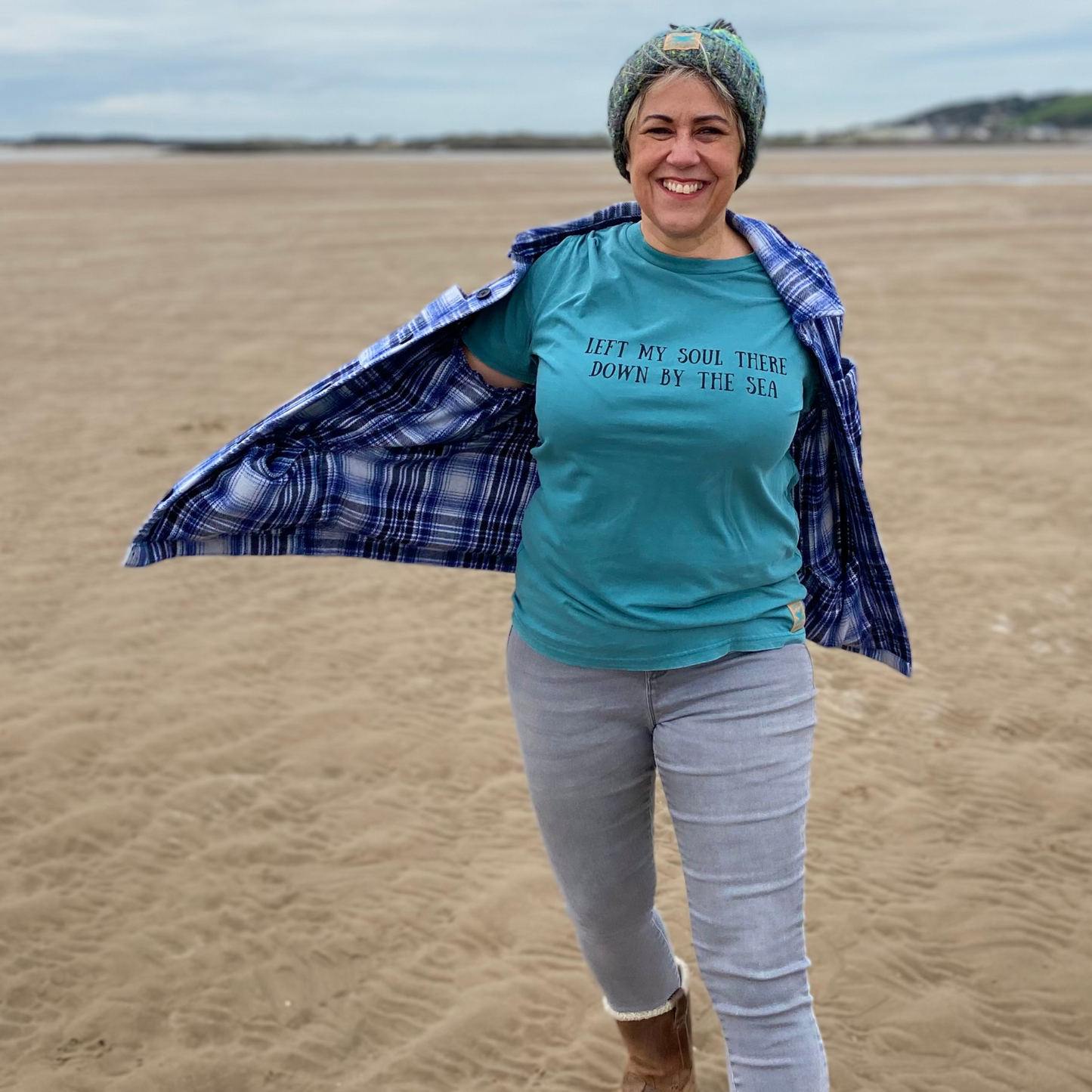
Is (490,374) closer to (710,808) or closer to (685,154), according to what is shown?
(685,154)

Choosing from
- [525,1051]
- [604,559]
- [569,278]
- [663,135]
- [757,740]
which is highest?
[663,135]

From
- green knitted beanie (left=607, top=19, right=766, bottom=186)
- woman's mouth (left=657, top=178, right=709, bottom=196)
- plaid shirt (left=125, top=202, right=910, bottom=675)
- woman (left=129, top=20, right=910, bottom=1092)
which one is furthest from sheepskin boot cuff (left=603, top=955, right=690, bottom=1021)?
green knitted beanie (left=607, top=19, right=766, bottom=186)

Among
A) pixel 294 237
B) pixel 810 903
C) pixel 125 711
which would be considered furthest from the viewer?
pixel 294 237

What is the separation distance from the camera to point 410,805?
4.45 metres

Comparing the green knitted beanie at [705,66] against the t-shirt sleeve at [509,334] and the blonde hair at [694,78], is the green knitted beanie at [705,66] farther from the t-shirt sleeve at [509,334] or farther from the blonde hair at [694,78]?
the t-shirt sleeve at [509,334]

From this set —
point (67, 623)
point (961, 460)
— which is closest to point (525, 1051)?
point (67, 623)

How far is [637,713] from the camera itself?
7.41 ft

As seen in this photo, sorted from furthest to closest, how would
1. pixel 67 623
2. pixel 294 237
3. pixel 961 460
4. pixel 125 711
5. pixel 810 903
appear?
1. pixel 294 237
2. pixel 961 460
3. pixel 67 623
4. pixel 125 711
5. pixel 810 903

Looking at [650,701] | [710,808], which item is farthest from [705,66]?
[710,808]

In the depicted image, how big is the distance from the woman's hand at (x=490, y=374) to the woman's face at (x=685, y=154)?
48 centimetres

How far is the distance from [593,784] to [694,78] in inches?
50.7

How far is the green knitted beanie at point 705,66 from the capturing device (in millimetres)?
2174

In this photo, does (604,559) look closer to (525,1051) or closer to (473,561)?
(473,561)

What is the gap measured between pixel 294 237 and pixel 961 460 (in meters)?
15.9
